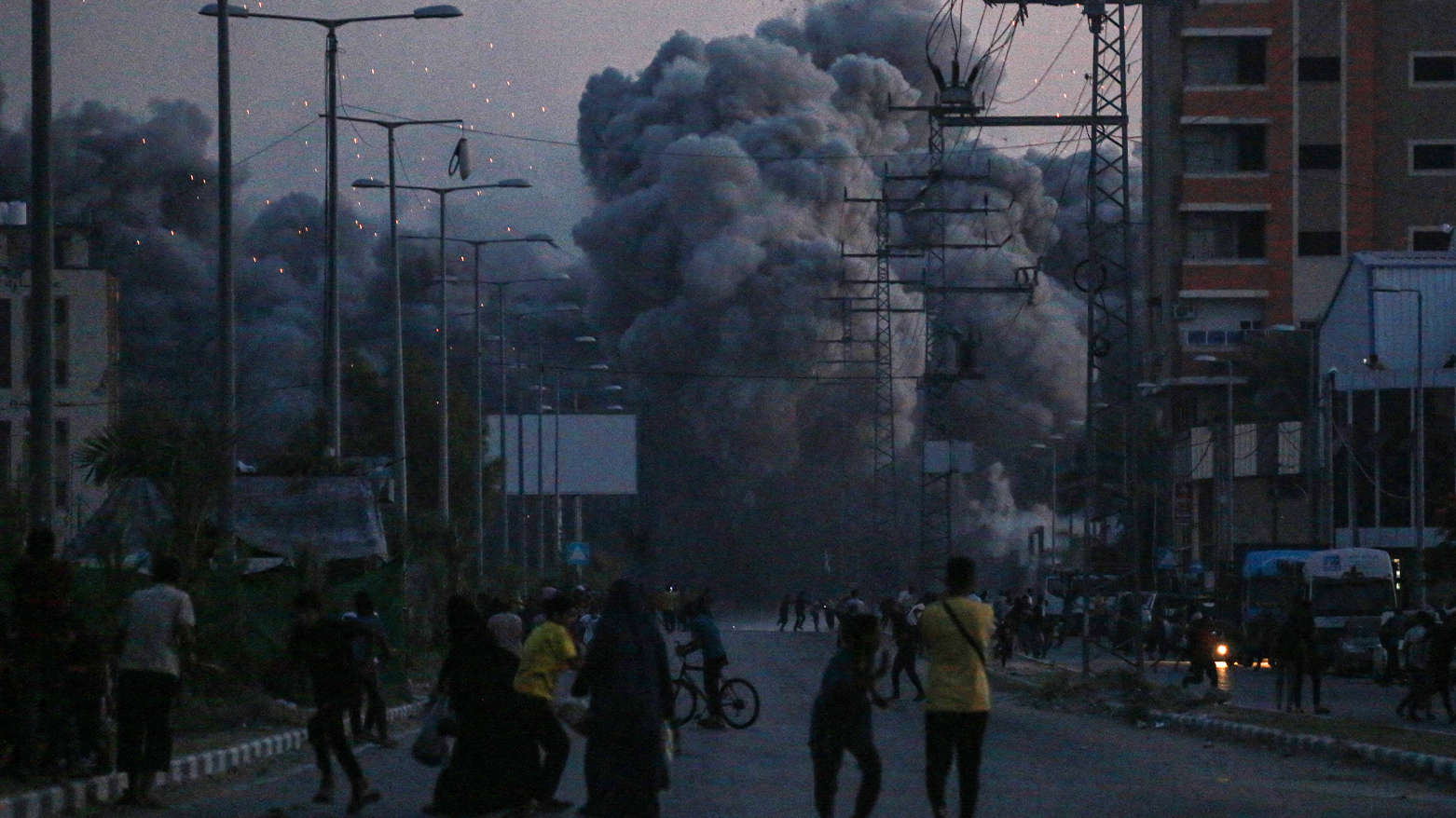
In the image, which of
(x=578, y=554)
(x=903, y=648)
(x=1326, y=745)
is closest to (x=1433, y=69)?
(x=578, y=554)

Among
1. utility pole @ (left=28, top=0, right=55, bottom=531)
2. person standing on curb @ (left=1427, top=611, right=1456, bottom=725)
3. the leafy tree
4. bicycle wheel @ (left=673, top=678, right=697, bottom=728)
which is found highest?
utility pole @ (left=28, top=0, right=55, bottom=531)

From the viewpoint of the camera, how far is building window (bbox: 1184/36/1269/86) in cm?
6556

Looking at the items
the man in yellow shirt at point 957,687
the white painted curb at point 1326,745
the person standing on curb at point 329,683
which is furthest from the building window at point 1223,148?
the man in yellow shirt at point 957,687

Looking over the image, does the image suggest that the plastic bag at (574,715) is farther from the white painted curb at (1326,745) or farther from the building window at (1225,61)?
the building window at (1225,61)

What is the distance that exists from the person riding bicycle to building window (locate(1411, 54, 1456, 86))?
50731mm

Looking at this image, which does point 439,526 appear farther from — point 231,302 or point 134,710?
point 134,710

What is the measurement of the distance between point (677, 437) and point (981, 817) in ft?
256

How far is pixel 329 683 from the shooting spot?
1377cm

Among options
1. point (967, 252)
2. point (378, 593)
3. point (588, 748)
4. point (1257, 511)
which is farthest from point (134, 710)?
point (967, 252)

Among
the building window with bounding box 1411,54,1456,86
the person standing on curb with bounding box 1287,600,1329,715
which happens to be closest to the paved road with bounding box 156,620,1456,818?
the person standing on curb with bounding box 1287,600,1329,715

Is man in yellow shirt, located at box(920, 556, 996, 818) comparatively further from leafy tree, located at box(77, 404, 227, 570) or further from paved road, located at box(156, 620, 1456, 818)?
leafy tree, located at box(77, 404, 227, 570)

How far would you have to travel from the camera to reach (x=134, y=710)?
1307cm

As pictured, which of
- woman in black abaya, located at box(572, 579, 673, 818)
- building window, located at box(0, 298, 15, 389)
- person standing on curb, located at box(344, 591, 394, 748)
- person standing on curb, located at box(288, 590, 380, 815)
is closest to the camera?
woman in black abaya, located at box(572, 579, 673, 818)

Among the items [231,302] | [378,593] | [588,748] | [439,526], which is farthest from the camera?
[439,526]
